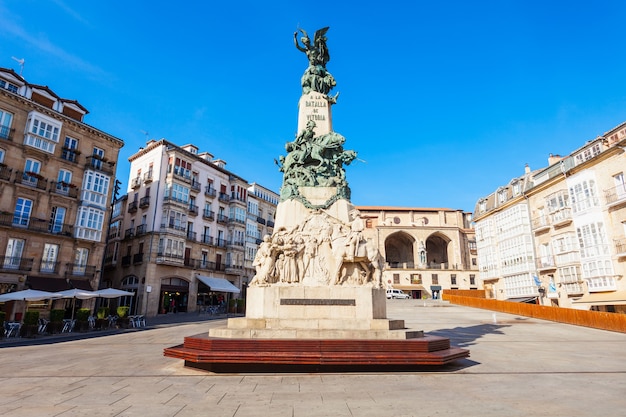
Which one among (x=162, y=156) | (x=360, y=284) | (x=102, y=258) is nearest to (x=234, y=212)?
(x=162, y=156)

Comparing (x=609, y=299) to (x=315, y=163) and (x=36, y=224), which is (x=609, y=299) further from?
(x=36, y=224)

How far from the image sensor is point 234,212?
48.9m

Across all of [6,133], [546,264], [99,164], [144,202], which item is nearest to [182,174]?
[144,202]

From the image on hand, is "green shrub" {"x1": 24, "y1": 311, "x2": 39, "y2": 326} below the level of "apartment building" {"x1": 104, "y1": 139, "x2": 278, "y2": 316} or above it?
below

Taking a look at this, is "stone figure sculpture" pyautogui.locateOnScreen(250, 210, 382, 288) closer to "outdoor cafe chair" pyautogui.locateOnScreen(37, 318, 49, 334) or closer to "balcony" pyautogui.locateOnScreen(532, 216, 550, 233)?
"outdoor cafe chair" pyautogui.locateOnScreen(37, 318, 49, 334)

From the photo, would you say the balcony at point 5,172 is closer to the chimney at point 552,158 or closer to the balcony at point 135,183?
the balcony at point 135,183

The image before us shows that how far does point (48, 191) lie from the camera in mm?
29969

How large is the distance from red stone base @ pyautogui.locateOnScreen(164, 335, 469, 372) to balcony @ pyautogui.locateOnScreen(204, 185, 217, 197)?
3865 centimetres

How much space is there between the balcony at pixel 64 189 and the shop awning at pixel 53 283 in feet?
24.4

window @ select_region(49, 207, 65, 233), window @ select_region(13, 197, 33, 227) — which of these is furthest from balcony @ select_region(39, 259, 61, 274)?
window @ select_region(13, 197, 33, 227)

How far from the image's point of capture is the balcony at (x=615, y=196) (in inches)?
1062

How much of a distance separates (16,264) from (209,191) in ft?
72.7

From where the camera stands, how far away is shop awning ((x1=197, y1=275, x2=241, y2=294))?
4129cm

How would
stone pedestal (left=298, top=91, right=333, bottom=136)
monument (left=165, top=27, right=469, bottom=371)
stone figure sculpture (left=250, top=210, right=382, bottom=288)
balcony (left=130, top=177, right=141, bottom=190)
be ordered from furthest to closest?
balcony (left=130, top=177, right=141, bottom=190) < stone pedestal (left=298, top=91, right=333, bottom=136) < stone figure sculpture (left=250, top=210, right=382, bottom=288) < monument (left=165, top=27, right=469, bottom=371)
